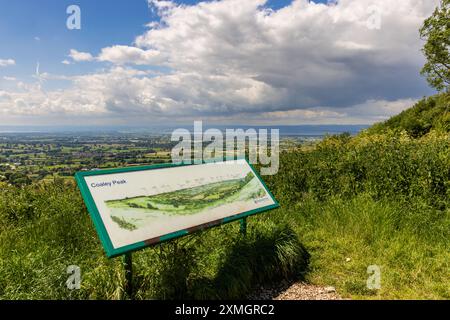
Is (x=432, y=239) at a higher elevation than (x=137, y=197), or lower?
lower

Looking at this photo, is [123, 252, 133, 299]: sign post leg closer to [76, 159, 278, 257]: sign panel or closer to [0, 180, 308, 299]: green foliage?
[0, 180, 308, 299]: green foliage

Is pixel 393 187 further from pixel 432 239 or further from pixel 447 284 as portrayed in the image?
pixel 447 284

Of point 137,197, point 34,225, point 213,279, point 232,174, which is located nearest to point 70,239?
point 34,225

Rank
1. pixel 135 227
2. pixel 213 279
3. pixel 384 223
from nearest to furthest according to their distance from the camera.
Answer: pixel 135 227, pixel 213 279, pixel 384 223

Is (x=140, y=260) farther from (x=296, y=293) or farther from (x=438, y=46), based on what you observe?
(x=438, y=46)

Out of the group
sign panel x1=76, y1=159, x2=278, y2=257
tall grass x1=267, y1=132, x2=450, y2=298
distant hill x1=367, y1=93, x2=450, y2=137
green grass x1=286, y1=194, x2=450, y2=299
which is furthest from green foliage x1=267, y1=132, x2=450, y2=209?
distant hill x1=367, y1=93, x2=450, y2=137

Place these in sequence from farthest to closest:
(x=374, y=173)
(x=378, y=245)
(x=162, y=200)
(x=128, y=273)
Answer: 1. (x=374, y=173)
2. (x=378, y=245)
3. (x=162, y=200)
4. (x=128, y=273)

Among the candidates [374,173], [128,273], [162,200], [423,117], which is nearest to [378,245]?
[374,173]
